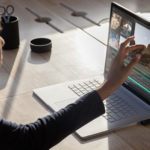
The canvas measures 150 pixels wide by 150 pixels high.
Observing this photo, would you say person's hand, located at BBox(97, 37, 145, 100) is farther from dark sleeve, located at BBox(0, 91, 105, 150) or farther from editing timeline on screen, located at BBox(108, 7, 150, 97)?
editing timeline on screen, located at BBox(108, 7, 150, 97)

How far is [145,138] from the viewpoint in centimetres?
128

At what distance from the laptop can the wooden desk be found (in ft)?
0.12

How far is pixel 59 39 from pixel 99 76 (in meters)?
0.47

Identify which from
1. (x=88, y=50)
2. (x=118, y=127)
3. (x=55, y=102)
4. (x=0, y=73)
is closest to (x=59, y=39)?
(x=88, y=50)

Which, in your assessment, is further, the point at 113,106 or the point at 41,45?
the point at 41,45

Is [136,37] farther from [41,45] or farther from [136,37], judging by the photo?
[41,45]

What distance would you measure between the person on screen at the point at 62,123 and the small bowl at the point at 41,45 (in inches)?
27.0

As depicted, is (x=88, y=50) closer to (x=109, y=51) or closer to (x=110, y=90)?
(x=109, y=51)

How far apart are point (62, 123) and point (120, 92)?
39 centimetres

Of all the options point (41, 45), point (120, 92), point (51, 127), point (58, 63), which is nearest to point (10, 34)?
point (41, 45)

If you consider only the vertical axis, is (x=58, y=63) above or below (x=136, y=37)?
below

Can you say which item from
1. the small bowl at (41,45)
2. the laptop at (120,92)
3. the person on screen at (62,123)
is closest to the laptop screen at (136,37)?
the laptop at (120,92)

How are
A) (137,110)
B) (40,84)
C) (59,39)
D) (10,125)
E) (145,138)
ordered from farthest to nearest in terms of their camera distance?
(59,39) → (40,84) → (137,110) → (145,138) → (10,125)

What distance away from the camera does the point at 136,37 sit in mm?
1404
